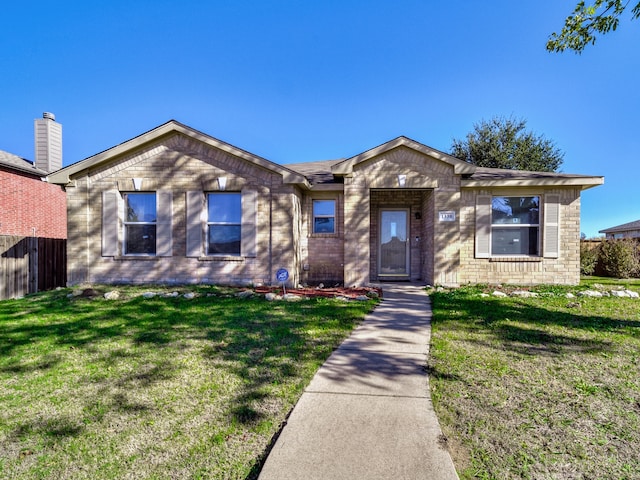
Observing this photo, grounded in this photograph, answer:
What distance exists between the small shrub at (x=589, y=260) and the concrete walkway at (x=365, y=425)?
46.0 feet

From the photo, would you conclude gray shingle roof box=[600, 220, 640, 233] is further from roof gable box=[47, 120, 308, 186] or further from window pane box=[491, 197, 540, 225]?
roof gable box=[47, 120, 308, 186]

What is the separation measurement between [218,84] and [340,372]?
47.7ft

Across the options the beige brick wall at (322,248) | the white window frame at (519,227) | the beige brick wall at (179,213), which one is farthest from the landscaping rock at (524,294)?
the beige brick wall at (179,213)

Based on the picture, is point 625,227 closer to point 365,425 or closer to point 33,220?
point 365,425

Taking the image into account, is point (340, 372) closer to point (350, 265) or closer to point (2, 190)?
point (350, 265)

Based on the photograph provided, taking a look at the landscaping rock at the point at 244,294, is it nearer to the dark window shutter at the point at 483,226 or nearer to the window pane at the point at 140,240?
the window pane at the point at 140,240

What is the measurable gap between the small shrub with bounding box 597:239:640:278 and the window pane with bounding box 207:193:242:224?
15034 millimetres

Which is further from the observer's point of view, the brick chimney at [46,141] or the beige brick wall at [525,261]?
the brick chimney at [46,141]

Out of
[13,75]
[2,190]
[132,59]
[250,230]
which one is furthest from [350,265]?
[13,75]

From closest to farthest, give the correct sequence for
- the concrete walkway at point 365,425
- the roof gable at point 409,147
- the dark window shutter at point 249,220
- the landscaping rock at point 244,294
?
the concrete walkway at point 365,425 < the landscaping rock at point 244,294 < the roof gable at point 409,147 < the dark window shutter at point 249,220

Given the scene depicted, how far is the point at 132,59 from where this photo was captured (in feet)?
44.8

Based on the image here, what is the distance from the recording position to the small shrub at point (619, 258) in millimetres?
13578

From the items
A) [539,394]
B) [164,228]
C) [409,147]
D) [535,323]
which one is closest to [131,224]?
[164,228]

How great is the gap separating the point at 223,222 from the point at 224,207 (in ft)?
1.46
